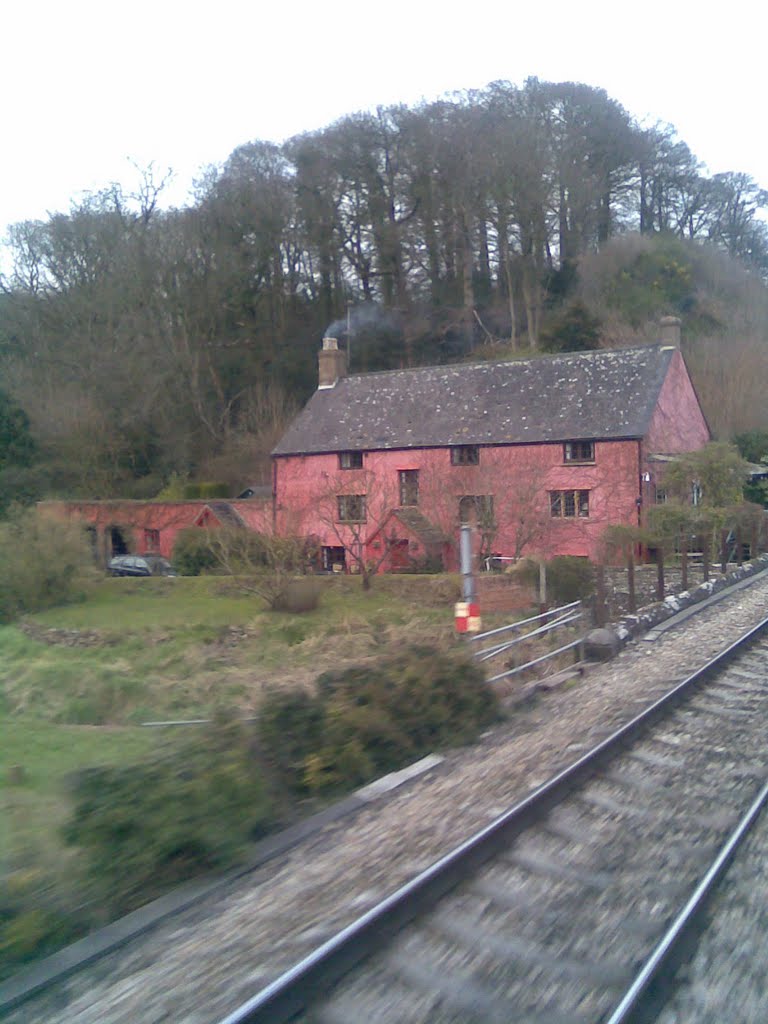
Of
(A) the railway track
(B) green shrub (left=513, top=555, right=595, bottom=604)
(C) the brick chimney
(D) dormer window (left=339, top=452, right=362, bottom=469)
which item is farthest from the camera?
(C) the brick chimney

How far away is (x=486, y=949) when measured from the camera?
511 cm

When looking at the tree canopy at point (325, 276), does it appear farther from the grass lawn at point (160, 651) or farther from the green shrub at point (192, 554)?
the grass lawn at point (160, 651)

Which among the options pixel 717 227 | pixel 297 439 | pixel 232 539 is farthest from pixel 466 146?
pixel 232 539

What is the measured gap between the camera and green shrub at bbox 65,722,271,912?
598cm

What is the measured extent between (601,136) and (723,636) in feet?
171

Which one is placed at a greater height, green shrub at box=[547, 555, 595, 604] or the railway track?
green shrub at box=[547, 555, 595, 604]

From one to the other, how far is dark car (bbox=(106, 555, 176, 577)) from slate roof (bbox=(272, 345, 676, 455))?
6535 mm

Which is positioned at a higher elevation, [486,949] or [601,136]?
[601,136]

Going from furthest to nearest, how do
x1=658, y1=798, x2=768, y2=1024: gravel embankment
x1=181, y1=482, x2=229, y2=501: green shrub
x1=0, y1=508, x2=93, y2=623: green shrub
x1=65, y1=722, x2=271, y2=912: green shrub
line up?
x1=181, y1=482, x2=229, y2=501: green shrub < x1=0, y1=508, x2=93, y2=623: green shrub < x1=65, y1=722, x2=271, y2=912: green shrub < x1=658, y1=798, x2=768, y2=1024: gravel embankment

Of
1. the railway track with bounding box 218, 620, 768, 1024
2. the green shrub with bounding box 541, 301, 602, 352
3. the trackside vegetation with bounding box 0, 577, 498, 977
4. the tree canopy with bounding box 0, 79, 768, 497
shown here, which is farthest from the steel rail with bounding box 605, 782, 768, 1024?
the green shrub with bounding box 541, 301, 602, 352

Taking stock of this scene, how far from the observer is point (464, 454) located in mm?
35906

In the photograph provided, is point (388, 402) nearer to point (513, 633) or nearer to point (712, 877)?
point (513, 633)

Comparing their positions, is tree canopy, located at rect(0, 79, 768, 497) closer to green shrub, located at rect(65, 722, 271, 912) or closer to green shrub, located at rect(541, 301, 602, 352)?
green shrub, located at rect(541, 301, 602, 352)

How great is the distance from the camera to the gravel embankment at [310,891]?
4.71 m
